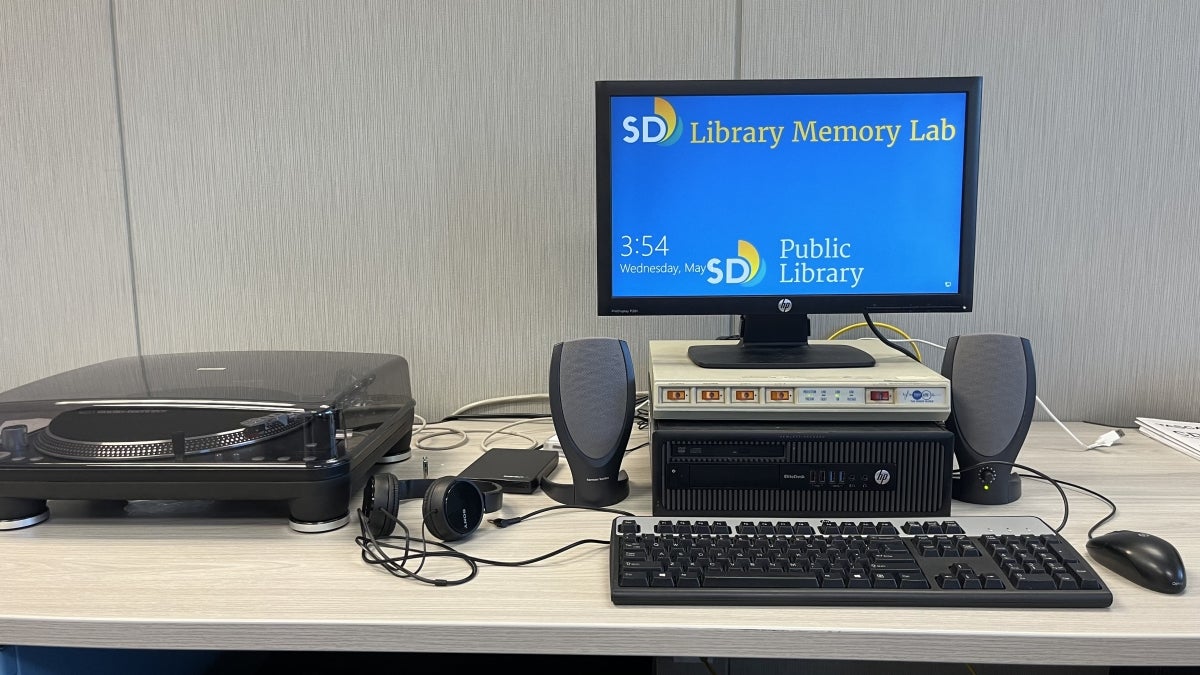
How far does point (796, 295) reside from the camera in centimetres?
98

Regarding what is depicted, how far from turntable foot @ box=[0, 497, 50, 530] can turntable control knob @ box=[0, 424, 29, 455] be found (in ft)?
0.18

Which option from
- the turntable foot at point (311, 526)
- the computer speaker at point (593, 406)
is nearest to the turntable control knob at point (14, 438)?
the turntable foot at point (311, 526)

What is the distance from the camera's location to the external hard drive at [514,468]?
0.94 m

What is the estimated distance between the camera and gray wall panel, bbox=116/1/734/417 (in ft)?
4.02

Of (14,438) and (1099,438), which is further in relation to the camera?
(1099,438)

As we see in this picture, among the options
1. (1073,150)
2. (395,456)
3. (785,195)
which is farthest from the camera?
(1073,150)

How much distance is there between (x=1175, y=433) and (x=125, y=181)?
5.72ft

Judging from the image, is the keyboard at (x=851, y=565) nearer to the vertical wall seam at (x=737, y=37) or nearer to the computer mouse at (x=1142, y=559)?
the computer mouse at (x=1142, y=559)

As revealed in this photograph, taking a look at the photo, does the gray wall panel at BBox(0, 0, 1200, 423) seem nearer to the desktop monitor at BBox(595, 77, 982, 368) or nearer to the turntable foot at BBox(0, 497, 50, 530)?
the desktop monitor at BBox(595, 77, 982, 368)

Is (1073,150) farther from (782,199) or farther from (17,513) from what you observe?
(17,513)

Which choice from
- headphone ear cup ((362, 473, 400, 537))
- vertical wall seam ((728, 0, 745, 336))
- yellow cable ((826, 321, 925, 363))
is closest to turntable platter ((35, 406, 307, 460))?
headphone ear cup ((362, 473, 400, 537))

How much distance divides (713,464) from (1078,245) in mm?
822

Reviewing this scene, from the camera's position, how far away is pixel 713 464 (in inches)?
32.9

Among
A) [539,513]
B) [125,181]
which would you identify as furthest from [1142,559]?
[125,181]
